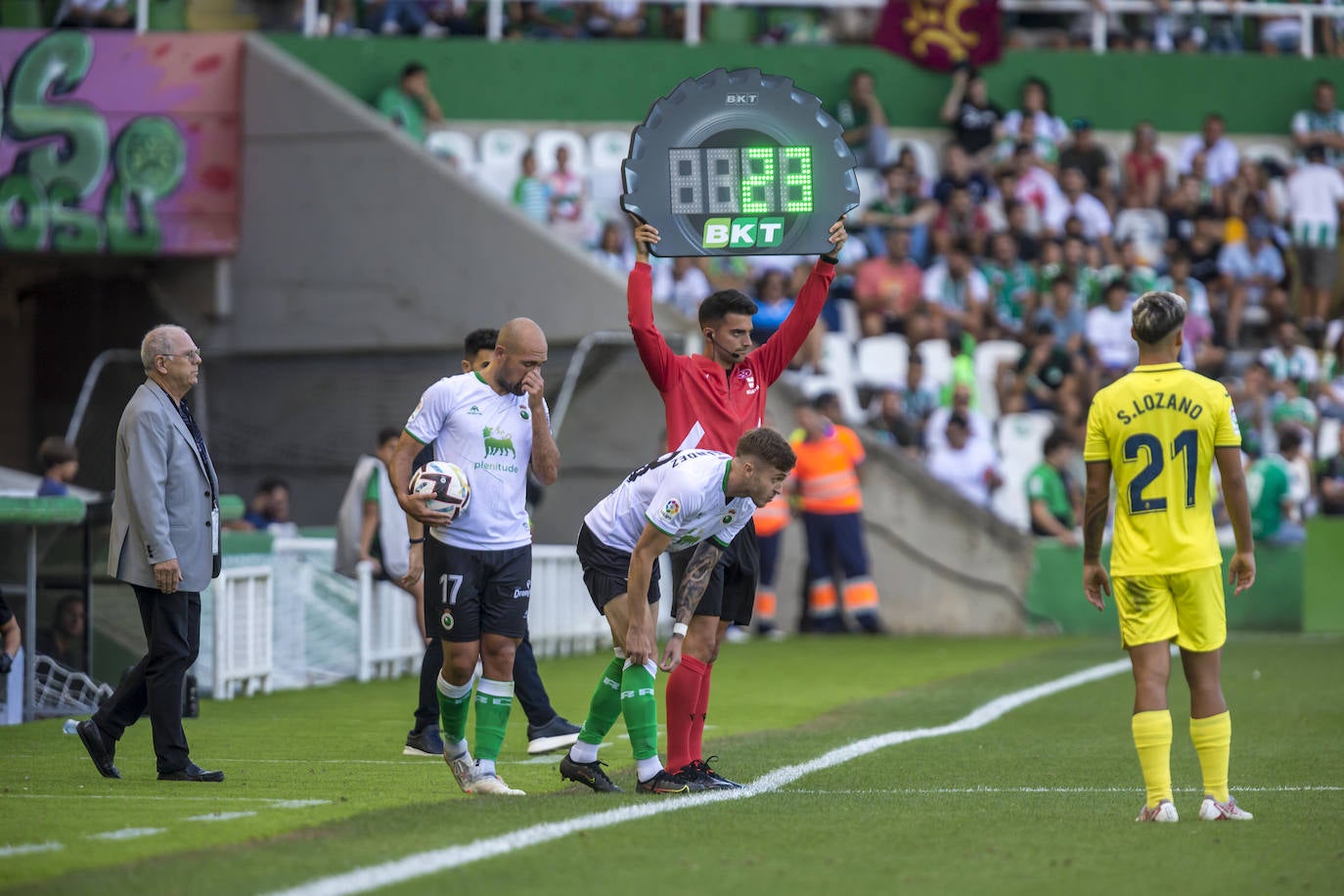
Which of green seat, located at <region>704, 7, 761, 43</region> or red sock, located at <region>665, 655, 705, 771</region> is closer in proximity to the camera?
red sock, located at <region>665, 655, 705, 771</region>

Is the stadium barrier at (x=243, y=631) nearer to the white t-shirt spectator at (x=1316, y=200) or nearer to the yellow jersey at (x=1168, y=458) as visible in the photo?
the yellow jersey at (x=1168, y=458)

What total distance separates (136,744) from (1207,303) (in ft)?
56.6

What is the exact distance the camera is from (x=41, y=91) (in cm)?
2214

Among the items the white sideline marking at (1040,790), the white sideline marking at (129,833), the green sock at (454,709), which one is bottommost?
the white sideline marking at (1040,790)

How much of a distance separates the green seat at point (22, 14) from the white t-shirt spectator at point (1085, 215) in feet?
39.8

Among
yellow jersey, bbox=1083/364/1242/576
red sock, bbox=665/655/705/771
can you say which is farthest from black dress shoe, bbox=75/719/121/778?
yellow jersey, bbox=1083/364/1242/576

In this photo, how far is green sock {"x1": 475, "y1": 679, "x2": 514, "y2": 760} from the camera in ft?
28.5

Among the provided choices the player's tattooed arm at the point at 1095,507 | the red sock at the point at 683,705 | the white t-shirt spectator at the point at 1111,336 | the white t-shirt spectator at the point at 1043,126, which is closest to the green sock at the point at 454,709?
the red sock at the point at 683,705

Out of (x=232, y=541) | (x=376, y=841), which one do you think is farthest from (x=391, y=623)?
(x=376, y=841)

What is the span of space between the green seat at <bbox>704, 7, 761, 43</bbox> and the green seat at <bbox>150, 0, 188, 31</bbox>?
23.1 feet

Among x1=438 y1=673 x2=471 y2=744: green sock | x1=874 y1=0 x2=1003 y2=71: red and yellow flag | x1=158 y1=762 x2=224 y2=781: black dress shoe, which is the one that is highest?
x1=874 y1=0 x2=1003 y2=71: red and yellow flag

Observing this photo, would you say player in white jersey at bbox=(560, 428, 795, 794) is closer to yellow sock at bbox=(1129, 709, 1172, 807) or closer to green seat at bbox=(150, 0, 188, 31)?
yellow sock at bbox=(1129, 709, 1172, 807)

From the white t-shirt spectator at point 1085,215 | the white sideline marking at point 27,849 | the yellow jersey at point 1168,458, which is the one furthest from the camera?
the white t-shirt spectator at point 1085,215

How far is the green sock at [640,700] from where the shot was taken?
8.48 m
